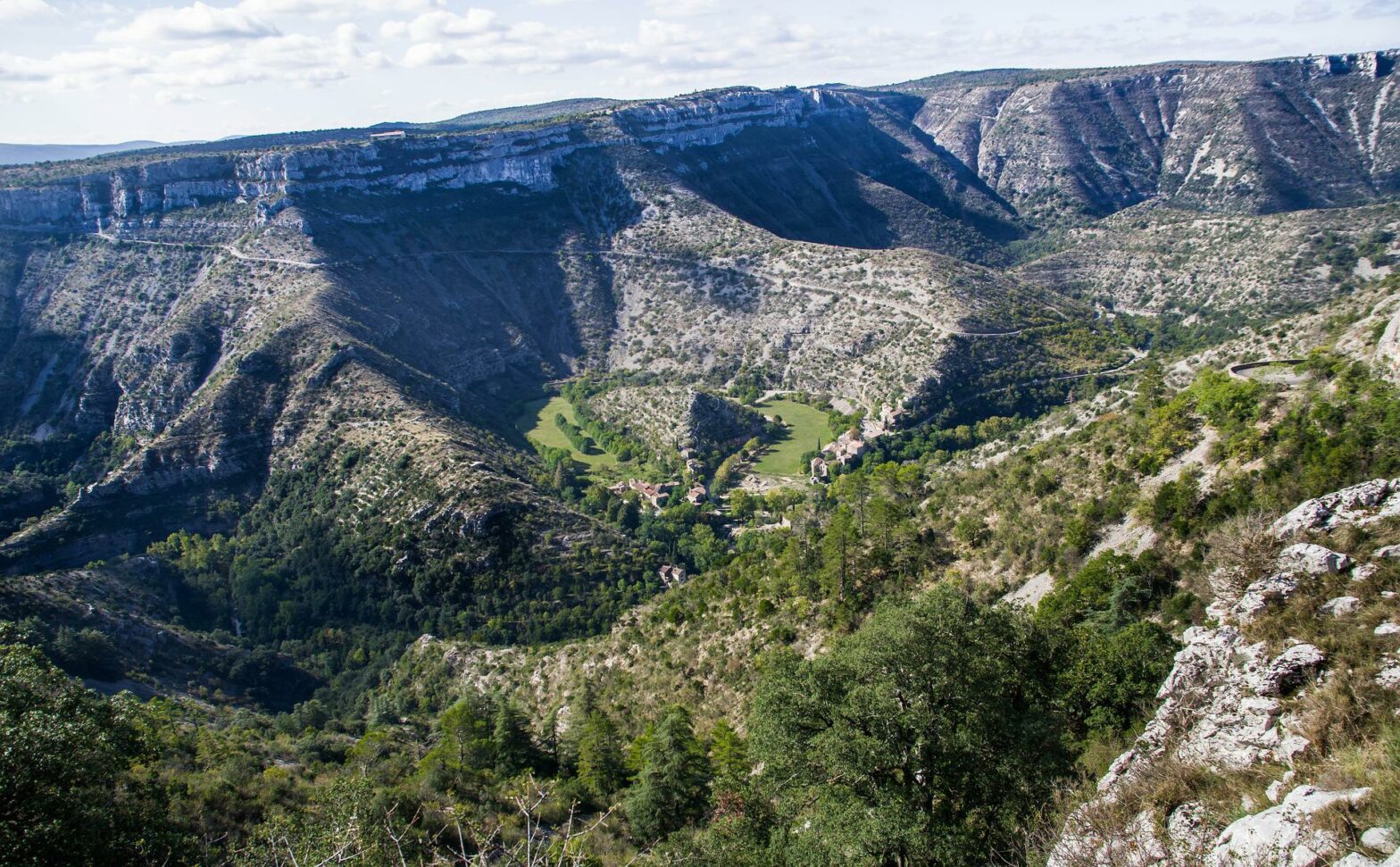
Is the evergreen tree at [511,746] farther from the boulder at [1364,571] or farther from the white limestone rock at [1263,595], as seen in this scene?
the boulder at [1364,571]

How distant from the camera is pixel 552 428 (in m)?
107

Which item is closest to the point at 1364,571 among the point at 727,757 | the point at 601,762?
the point at 727,757

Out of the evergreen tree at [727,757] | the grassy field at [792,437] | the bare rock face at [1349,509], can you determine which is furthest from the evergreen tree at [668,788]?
the grassy field at [792,437]

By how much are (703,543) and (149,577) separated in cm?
4857

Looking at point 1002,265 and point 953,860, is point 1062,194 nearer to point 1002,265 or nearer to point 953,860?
point 1002,265

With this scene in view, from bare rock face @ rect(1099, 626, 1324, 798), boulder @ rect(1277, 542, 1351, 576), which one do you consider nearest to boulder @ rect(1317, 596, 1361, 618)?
boulder @ rect(1277, 542, 1351, 576)

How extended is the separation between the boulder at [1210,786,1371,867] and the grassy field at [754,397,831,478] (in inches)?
3066

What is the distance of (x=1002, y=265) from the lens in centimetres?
16700

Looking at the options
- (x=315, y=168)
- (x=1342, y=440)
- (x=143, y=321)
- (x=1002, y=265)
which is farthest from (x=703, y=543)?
(x=1002, y=265)

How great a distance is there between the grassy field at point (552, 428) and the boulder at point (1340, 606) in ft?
278

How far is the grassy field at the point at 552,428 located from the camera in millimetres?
98688

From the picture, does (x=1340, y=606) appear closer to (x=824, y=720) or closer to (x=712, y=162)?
(x=824, y=720)

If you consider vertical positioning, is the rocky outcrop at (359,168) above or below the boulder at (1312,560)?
above

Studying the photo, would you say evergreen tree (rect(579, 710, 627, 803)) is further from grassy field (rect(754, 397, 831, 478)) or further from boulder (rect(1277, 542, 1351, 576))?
grassy field (rect(754, 397, 831, 478))
